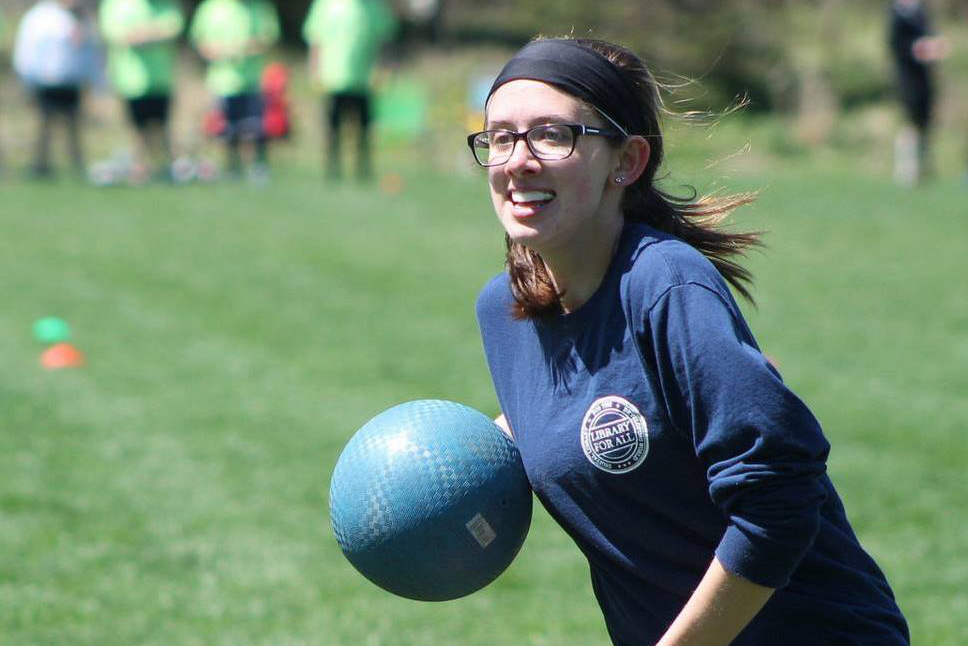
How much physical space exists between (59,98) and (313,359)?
436 inches

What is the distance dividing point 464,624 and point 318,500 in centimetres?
173

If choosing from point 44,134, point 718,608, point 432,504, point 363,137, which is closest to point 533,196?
point 432,504

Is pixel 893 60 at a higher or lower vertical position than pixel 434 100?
higher

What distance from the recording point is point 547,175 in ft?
9.53

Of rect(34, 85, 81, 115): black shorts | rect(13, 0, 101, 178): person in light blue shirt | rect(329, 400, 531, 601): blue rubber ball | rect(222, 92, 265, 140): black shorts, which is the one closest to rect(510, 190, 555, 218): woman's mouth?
rect(329, 400, 531, 601): blue rubber ball

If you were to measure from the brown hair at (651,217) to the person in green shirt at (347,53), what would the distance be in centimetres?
1636

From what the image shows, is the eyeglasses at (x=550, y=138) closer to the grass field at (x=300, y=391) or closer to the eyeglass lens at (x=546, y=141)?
the eyeglass lens at (x=546, y=141)

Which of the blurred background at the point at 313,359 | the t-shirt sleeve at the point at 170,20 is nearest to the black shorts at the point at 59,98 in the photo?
the blurred background at the point at 313,359

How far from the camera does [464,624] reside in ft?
18.1

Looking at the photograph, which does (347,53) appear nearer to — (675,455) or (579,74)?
(579,74)

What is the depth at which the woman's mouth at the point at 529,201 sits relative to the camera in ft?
9.61

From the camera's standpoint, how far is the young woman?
262 centimetres

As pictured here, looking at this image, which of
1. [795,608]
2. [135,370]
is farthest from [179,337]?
[795,608]

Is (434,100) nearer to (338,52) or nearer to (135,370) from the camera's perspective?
(338,52)
